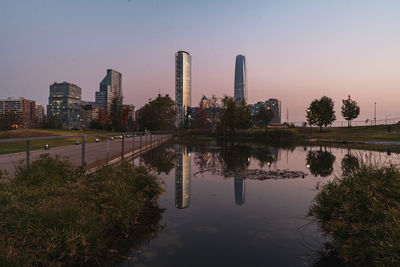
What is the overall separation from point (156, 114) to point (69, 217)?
69578mm

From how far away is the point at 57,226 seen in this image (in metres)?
3.77

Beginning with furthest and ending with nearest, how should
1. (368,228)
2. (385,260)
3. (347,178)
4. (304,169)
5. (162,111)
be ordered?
(162,111) < (304,169) < (347,178) < (368,228) < (385,260)

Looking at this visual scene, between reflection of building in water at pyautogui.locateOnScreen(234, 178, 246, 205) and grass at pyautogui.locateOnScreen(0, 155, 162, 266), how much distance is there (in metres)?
2.56

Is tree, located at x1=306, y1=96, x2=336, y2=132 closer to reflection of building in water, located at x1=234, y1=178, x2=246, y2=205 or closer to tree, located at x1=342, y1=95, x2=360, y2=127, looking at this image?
tree, located at x1=342, y1=95, x2=360, y2=127

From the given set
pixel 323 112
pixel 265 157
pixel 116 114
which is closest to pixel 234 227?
pixel 265 157

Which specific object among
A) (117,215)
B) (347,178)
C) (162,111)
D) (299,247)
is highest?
(162,111)

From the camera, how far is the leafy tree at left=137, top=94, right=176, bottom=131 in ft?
229

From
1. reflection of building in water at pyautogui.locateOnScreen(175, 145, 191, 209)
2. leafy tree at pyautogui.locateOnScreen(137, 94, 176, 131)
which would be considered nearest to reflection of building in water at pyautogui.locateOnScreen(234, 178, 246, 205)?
reflection of building in water at pyautogui.locateOnScreen(175, 145, 191, 209)

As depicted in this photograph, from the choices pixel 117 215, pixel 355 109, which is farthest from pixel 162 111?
pixel 117 215

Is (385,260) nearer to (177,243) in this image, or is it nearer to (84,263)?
(177,243)

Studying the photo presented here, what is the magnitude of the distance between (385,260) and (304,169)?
11.0 meters

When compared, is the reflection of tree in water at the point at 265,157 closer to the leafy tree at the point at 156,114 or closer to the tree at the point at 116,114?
the leafy tree at the point at 156,114

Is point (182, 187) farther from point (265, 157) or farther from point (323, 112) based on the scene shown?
point (323, 112)

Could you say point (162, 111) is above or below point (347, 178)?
above
